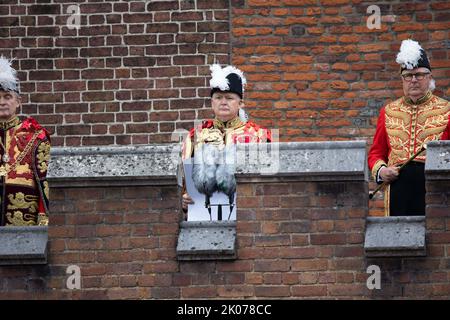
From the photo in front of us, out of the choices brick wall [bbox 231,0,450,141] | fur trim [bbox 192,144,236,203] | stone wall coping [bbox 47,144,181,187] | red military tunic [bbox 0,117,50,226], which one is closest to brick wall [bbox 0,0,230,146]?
brick wall [bbox 231,0,450,141]

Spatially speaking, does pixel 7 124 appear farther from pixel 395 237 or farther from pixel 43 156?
pixel 395 237

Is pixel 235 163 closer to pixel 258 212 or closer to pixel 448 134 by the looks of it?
pixel 258 212

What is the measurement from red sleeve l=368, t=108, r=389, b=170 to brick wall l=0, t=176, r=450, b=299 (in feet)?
4.34

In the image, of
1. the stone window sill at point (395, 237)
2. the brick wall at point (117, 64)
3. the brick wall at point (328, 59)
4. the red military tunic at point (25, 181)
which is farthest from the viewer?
the brick wall at point (117, 64)

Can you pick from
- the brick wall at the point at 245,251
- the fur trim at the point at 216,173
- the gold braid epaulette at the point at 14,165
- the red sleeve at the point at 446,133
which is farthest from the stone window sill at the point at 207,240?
the red sleeve at the point at 446,133

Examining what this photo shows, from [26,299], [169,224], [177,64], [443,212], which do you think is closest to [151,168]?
[169,224]

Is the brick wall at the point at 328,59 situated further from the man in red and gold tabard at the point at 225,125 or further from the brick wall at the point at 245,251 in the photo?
the brick wall at the point at 245,251

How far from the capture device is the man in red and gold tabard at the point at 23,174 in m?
13.0

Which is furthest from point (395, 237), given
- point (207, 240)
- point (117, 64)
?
point (117, 64)

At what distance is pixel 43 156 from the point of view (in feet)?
43.0

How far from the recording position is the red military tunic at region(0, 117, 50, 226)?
1302cm

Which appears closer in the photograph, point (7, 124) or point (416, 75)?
point (416, 75)

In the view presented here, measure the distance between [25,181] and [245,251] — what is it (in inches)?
77.4

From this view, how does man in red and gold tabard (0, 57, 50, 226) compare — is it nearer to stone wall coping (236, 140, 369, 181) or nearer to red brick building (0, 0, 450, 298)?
stone wall coping (236, 140, 369, 181)
